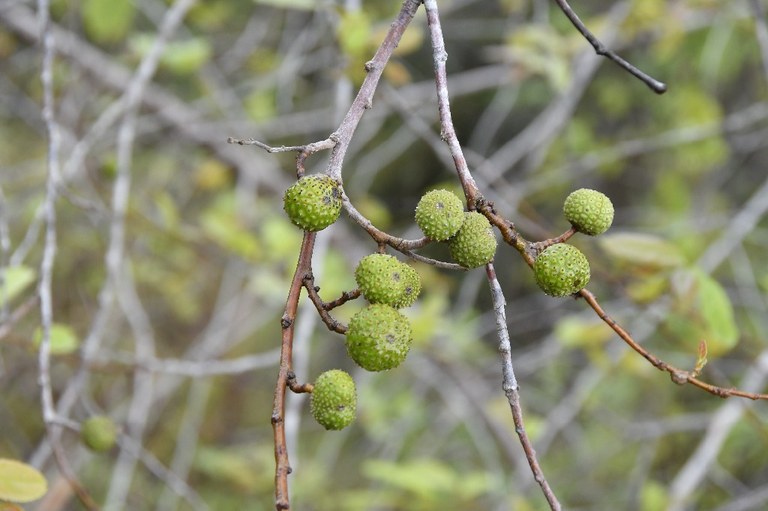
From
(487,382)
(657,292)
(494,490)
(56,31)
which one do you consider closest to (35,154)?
(56,31)

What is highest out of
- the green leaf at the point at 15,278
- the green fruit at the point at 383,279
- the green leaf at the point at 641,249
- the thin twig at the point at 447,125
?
the green leaf at the point at 641,249

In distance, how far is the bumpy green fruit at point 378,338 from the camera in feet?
3.49

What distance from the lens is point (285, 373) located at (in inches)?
39.9

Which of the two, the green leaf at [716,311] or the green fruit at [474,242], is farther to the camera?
the green leaf at [716,311]

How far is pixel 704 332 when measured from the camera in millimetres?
2564

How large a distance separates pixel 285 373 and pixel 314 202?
23cm

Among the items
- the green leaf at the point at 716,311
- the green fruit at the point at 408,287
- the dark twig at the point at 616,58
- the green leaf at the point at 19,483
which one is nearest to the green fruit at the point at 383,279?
the green fruit at the point at 408,287

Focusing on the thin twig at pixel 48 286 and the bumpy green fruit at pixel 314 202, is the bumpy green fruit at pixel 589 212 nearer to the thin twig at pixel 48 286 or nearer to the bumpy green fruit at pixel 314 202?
the bumpy green fruit at pixel 314 202

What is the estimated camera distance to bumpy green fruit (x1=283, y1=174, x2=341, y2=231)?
3.35 ft

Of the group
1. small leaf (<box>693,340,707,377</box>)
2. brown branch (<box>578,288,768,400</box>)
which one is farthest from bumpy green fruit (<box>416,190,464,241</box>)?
small leaf (<box>693,340,707,377</box>)

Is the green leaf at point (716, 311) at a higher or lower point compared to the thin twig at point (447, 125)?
higher

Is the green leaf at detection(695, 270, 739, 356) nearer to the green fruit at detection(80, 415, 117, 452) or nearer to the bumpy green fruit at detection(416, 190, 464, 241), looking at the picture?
the bumpy green fruit at detection(416, 190, 464, 241)

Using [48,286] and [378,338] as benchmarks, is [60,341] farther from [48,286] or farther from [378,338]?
[378,338]

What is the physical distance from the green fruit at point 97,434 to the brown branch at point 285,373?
1.02 m
